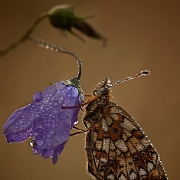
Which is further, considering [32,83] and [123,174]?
[32,83]

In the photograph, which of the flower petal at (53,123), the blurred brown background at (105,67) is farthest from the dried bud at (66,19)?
the blurred brown background at (105,67)

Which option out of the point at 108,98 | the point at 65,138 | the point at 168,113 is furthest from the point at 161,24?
the point at 65,138

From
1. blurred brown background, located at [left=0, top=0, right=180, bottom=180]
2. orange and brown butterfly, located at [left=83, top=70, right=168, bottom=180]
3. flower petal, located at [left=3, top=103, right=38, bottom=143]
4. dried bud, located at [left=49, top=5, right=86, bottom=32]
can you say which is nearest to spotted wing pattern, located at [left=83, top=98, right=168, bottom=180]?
orange and brown butterfly, located at [left=83, top=70, right=168, bottom=180]

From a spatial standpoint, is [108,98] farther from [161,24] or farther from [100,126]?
[161,24]

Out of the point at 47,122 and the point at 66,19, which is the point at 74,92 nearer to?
the point at 47,122

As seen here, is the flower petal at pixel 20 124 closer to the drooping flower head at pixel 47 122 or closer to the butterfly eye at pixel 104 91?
the drooping flower head at pixel 47 122

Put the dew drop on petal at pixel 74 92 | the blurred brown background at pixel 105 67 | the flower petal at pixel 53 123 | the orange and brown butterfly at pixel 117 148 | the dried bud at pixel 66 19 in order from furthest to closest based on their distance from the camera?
1. the blurred brown background at pixel 105 67
2. the orange and brown butterfly at pixel 117 148
3. the dew drop on petal at pixel 74 92
4. the flower petal at pixel 53 123
5. the dried bud at pixel 66 19

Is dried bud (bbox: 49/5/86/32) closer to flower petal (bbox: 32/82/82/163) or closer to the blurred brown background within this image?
flower petal (bbox: 32/82/82/163)

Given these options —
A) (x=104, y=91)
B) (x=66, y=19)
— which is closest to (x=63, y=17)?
(x=66, y=19)
